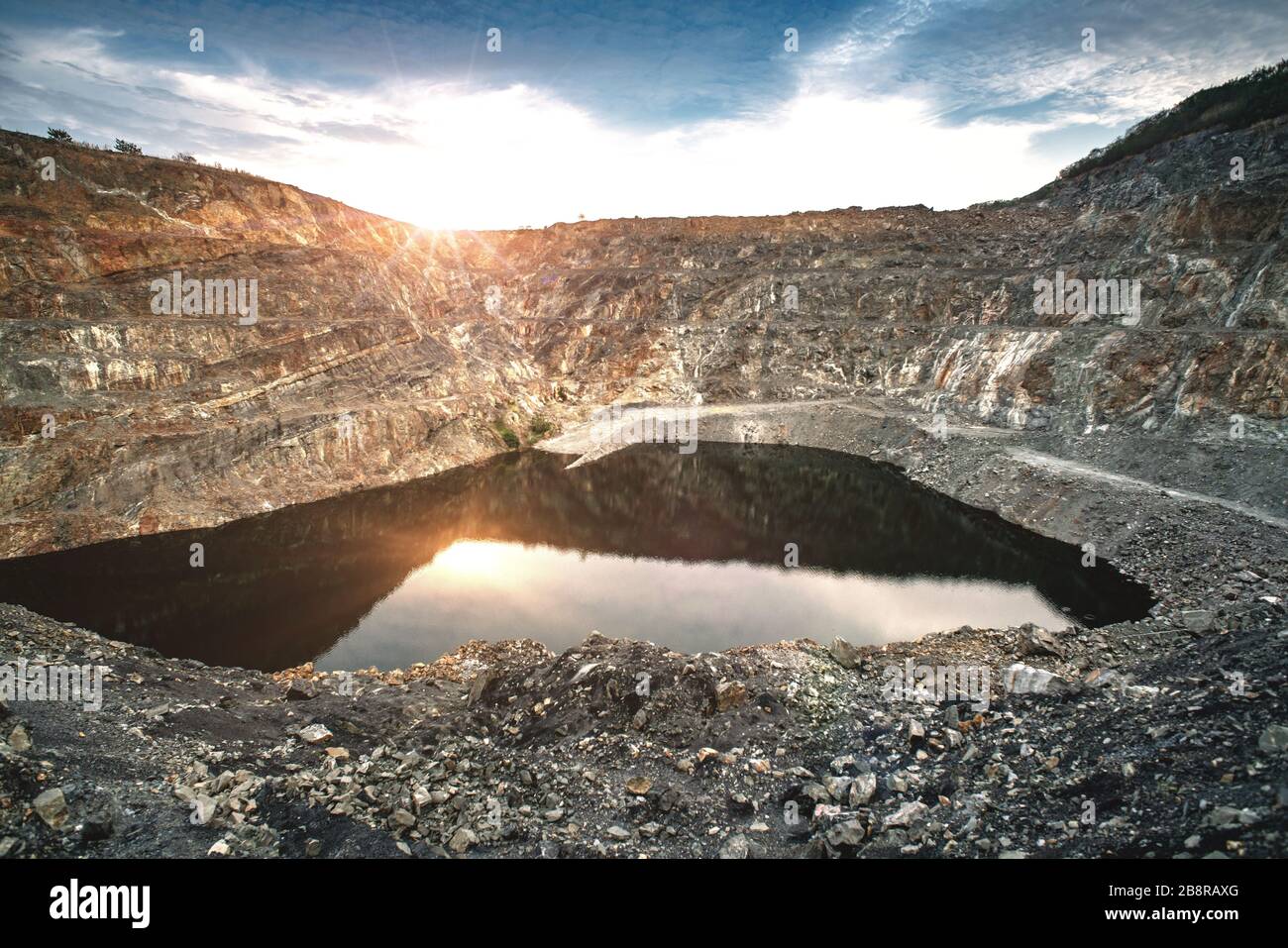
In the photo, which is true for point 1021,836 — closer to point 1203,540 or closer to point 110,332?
point 1203,540

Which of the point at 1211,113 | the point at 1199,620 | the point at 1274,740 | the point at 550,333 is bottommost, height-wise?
the point at 1199,620

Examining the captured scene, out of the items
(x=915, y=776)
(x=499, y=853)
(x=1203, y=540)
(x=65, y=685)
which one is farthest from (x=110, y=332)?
(x=1203, y=540)

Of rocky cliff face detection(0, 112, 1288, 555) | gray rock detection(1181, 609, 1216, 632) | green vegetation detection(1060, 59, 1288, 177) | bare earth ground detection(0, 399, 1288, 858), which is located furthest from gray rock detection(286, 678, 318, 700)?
green vegetation detection(1060, 59, 1288, 177)

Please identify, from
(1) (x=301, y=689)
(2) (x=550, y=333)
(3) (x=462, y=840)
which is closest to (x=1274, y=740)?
(3) (x=462, y=840)

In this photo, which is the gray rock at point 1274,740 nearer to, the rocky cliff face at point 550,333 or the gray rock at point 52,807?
the gray rock at point 52,807

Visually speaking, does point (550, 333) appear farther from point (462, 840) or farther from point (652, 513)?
point (462, 840)

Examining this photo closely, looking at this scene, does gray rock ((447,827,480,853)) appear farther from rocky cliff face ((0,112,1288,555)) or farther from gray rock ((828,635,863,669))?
rocky cliff face ((0,112,1288,555))

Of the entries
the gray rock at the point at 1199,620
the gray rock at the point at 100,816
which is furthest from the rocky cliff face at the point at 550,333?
the gray rock at the point at 100,816
